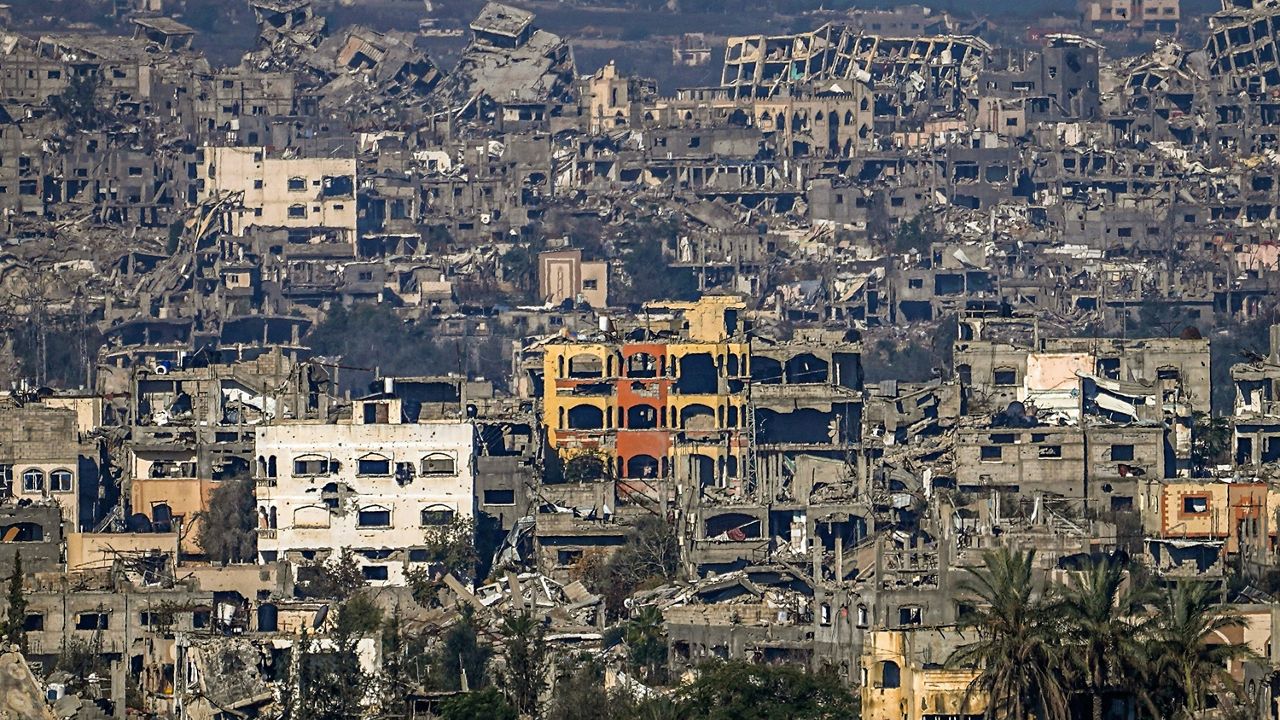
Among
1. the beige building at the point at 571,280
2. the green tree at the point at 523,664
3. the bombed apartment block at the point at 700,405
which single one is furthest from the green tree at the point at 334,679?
the beige building at the point at 571,280

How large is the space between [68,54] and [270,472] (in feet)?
222

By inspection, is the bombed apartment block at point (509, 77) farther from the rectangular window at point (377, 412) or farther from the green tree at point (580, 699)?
the green tree at point (580, 699)

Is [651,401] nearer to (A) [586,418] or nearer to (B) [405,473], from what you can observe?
(A) [586,418]

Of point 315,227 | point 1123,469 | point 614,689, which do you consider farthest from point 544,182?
point 614,689

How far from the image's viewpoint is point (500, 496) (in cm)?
6994

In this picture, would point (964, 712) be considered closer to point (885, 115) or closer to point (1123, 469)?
point (1123, 469)

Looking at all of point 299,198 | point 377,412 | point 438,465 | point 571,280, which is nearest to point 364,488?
point 438,465

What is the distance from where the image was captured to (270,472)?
69062mm

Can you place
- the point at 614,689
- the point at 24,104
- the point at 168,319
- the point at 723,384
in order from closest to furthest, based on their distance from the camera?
the point at 614,689
the point at 723,384
the point at 168,319
the point at 24,104

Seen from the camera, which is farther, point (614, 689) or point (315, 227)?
point (315, 227)

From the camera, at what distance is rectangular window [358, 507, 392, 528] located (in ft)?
224

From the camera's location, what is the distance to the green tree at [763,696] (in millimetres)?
49594

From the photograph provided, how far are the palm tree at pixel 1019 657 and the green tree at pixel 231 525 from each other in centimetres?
2347

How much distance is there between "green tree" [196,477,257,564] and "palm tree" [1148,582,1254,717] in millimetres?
24001
